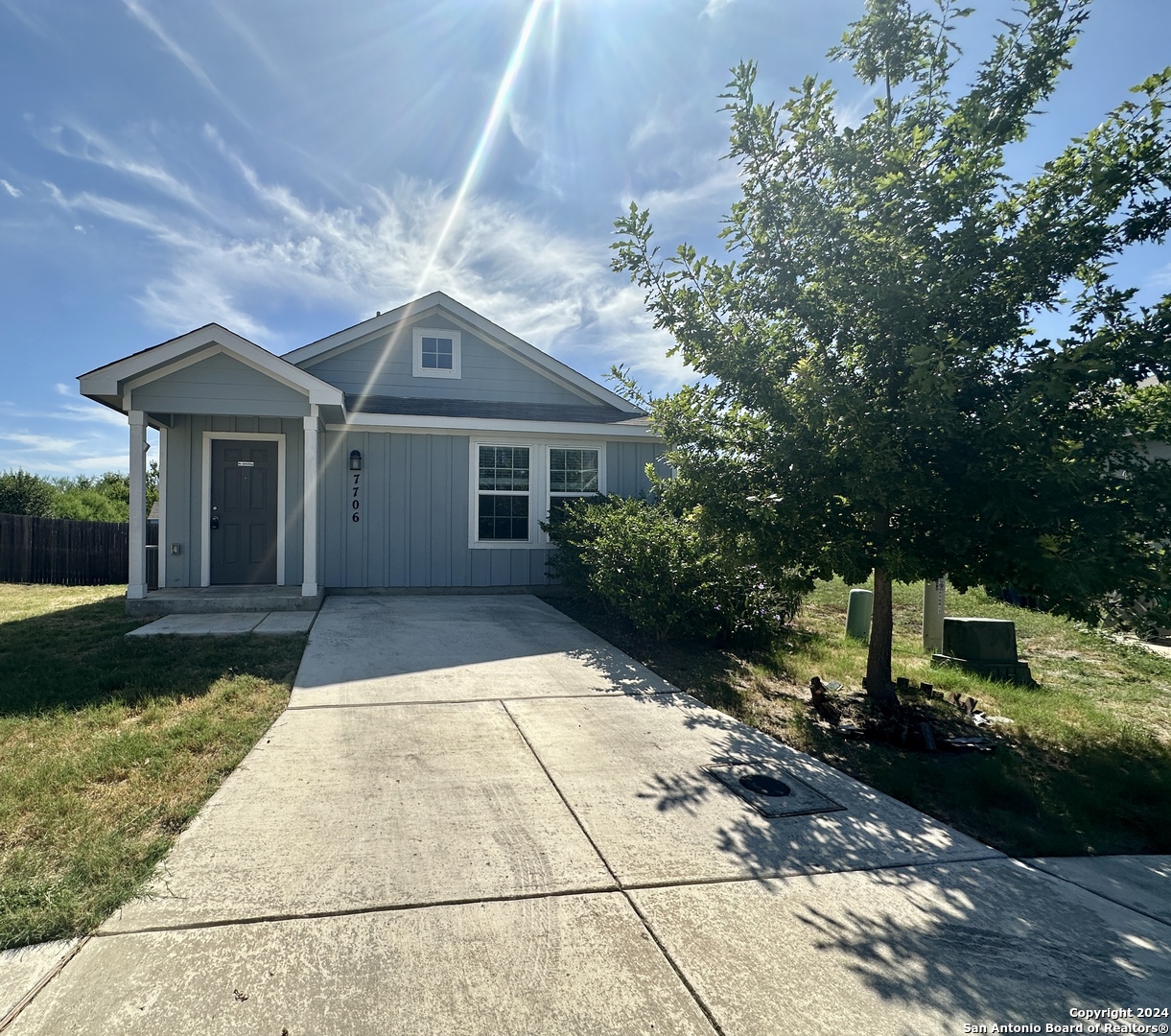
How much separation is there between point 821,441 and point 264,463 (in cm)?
818

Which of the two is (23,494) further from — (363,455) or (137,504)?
(363,455)

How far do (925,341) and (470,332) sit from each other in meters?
8.84

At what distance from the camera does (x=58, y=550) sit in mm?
13719

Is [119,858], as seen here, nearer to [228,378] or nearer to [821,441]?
[821,441]

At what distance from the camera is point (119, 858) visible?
2738 millimetres

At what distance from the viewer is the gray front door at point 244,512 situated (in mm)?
9633

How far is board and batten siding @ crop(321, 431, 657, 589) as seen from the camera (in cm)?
1008

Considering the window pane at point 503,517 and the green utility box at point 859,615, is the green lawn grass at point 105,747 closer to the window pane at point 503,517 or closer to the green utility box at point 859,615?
the window pane at point 503,517

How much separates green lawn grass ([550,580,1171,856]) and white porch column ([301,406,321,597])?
369 centimetres

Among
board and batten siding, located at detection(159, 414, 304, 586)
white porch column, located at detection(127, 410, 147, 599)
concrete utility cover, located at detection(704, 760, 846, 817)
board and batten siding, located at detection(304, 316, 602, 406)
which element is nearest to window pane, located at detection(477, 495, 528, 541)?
board and batten siding, located at detection(304, 316, 602, 406)

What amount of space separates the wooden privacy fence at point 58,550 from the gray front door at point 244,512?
578cm

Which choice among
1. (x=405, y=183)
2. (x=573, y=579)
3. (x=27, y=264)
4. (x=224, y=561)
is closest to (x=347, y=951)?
(x=573, y=579)

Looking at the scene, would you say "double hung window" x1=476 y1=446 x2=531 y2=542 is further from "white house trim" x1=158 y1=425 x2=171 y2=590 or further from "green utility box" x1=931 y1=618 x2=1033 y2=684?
"green utility box" x1=931 y1=618 x2=1033 y2=684

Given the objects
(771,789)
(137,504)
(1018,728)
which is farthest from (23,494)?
(1018,728)
